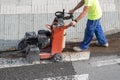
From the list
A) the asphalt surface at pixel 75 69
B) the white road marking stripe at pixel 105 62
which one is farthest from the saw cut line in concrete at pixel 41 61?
the white road marking stripe at pixel 105 62

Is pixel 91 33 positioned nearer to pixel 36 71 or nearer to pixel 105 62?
pixel 105 62

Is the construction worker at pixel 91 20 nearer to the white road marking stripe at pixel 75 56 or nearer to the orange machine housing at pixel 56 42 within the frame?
the white road marking stripe at pixel 75 56

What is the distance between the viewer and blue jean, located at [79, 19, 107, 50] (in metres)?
6.80

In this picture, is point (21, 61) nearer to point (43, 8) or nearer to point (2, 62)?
point (2, 62)

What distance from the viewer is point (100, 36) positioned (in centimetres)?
719

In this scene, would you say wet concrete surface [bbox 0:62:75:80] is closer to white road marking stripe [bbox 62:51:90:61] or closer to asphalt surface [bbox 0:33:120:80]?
asphalt surface [bbox 0:33:120:80]

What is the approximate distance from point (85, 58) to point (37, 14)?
68.4 inches

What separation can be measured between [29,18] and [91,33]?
1.67m

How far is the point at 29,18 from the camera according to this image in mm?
7531

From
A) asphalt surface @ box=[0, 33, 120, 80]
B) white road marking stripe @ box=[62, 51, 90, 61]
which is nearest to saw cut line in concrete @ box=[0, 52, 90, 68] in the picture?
white road marking stripe @ box=[62, 51, 90, 61]

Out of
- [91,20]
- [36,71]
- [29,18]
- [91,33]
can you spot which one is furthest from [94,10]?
[36,71]

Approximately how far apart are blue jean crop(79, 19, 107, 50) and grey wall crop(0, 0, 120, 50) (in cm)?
73

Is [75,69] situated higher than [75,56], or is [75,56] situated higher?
[75,56]

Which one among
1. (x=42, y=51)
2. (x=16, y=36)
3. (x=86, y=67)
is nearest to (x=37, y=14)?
(x=16, y=36)
